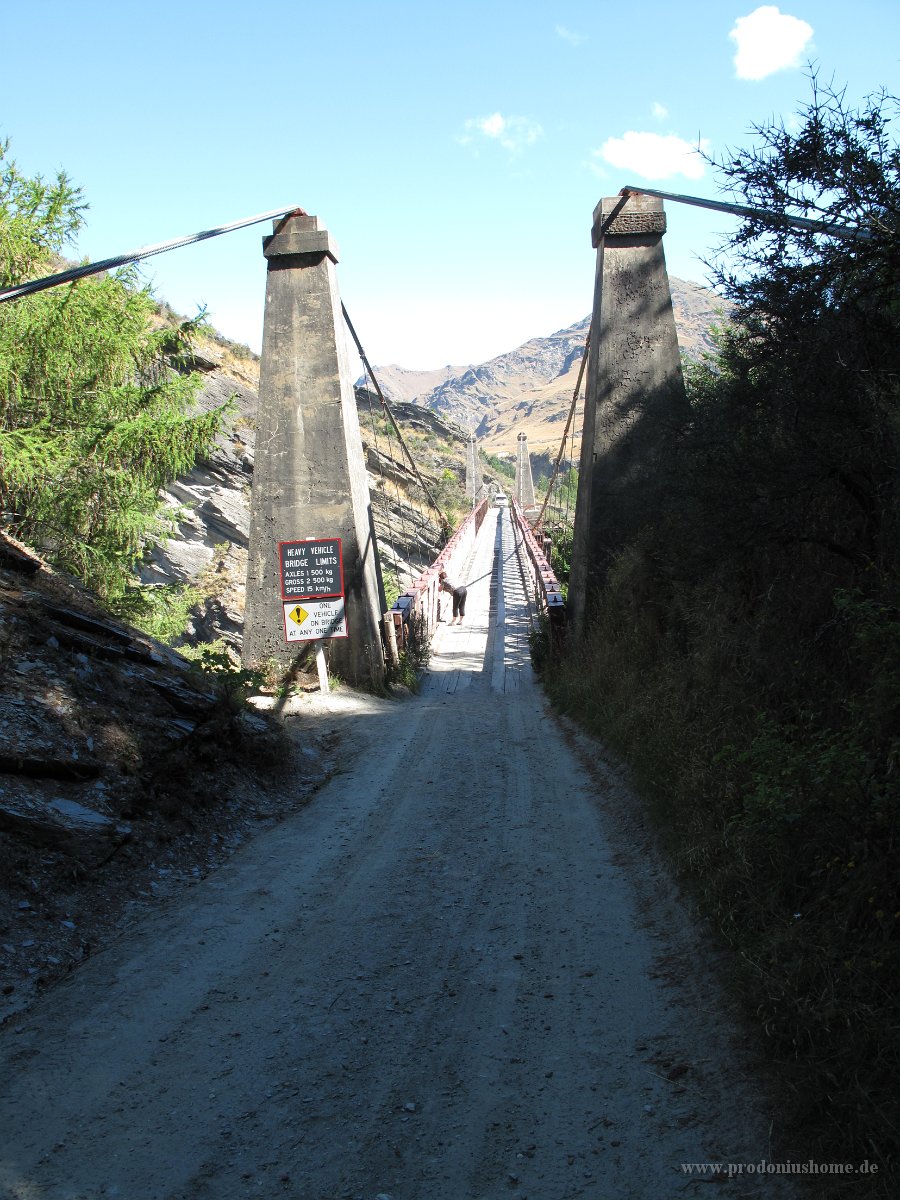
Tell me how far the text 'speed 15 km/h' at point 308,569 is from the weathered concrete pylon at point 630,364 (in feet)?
10.4

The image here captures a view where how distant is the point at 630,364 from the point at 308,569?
14.6ft

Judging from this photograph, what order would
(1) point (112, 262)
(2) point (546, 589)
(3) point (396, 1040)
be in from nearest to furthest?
(3) point (396, 1040), (1) point (112, 262), (2) point (546, 589)

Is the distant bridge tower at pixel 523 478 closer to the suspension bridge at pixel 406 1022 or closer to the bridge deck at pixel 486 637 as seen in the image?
the bridge deck at pixel 486 637

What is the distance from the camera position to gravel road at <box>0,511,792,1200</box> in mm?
2471

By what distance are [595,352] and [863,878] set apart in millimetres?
8552

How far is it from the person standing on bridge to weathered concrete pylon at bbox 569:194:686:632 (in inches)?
318

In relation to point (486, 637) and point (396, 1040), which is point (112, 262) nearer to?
point (396, 1040)

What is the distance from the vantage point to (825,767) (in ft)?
11.0

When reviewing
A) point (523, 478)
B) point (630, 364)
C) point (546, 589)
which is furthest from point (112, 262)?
point (523, 478)

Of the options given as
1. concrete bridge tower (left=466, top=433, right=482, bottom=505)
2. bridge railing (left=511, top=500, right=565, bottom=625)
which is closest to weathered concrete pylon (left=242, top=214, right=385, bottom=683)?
bridge railing (left=511, top=500, right=565, bottom=625)

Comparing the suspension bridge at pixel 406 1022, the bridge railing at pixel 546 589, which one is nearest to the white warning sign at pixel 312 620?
the suspension bridge at pixel 406 1022

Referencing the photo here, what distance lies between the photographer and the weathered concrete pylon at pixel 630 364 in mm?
9906

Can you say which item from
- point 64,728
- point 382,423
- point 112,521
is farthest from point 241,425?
point 382,423

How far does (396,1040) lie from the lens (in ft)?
10.3
